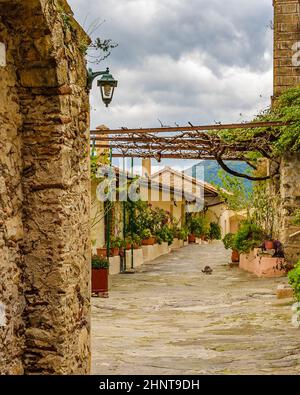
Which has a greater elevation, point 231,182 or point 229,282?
point 231,182

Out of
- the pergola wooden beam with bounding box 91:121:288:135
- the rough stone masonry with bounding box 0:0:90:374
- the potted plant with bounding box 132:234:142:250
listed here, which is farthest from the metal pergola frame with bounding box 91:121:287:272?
the rough stone masonry with bounding box 0:0:90:374

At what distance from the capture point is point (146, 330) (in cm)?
1016

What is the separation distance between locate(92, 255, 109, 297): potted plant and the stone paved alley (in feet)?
0.95

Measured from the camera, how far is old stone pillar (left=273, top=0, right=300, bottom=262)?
17109mm

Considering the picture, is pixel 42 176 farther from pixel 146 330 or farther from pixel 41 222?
pixel 146 330

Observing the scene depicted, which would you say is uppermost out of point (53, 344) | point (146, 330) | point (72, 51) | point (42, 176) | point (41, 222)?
point (72, 51)

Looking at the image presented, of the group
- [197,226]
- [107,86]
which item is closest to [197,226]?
[197,226]

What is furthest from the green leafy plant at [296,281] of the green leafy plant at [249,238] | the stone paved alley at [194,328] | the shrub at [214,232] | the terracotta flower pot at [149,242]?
the shrub at [214,232]

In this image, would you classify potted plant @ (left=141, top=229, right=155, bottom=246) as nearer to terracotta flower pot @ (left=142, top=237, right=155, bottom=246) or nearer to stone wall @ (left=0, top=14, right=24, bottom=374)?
terracotta flower pot @ (left=142, top=237, right=155, bottom=246)

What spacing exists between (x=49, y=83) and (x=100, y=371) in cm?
336

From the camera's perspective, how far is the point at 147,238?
989 inches
